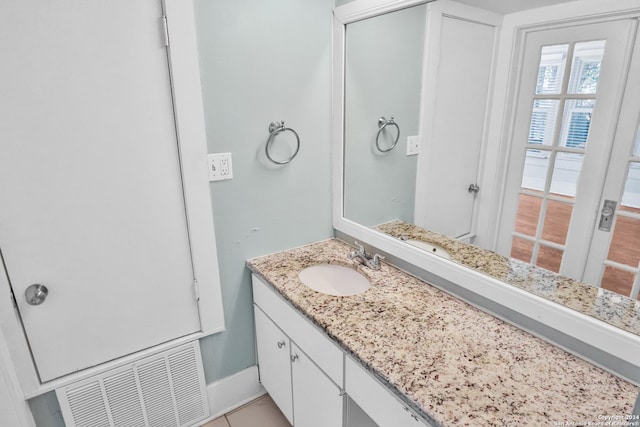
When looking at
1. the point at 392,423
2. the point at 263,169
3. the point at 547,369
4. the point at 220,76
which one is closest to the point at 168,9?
the point at 220,76

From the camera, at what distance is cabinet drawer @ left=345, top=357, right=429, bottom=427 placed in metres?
1.04

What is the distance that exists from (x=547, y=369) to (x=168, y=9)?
176cm

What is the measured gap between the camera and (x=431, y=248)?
61.7 inches

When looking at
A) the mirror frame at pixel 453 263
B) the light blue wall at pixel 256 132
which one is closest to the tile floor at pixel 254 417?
the light blue wall at pixel 256 132

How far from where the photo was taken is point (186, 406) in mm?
1812

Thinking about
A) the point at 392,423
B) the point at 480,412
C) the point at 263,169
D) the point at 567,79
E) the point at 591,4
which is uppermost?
the point at 591,4

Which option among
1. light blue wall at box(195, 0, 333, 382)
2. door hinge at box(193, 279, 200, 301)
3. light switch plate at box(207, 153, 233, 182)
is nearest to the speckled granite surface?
light blue wall at box(195, 0, 333, 382)

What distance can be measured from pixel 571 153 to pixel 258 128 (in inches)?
48.0

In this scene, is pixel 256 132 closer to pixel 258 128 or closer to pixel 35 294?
pixel 258 128

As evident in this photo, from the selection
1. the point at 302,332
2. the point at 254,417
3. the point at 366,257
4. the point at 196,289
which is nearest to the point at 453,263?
the point at 366,257

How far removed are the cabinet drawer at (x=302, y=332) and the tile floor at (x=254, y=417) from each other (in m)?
0.62

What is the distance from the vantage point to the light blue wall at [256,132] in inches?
60.0

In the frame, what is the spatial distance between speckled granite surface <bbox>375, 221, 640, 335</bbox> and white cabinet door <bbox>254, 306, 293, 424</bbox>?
82 cm

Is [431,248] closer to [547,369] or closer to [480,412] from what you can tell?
[547,369]
